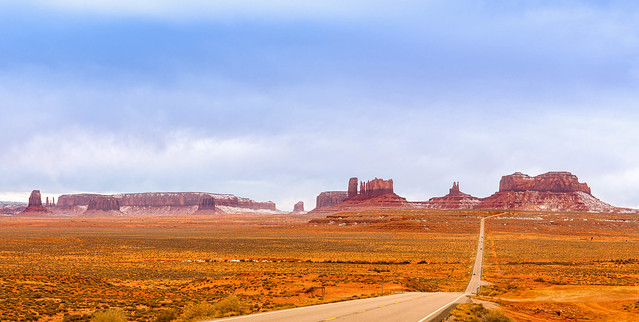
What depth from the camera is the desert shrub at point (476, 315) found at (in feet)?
58.7

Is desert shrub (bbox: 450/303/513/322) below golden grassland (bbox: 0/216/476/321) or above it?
above

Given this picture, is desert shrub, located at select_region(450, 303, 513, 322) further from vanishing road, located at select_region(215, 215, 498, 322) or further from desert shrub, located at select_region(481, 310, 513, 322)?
vanishing road, located at select_region(215, 215, 498, 322)

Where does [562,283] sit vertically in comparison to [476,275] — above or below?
above

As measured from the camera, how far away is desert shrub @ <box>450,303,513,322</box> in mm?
17906

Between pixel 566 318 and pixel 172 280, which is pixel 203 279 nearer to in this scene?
pixel 172 280

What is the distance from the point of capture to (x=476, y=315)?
18625 millimetres

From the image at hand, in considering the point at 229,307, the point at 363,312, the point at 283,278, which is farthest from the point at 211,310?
the point at 283,278

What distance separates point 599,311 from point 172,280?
28.0m

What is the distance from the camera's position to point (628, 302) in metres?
26.5

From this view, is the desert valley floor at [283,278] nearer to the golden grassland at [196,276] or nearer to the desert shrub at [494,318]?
the golden grassland at [196,276]

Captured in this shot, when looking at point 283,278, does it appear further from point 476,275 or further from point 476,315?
point 476,315

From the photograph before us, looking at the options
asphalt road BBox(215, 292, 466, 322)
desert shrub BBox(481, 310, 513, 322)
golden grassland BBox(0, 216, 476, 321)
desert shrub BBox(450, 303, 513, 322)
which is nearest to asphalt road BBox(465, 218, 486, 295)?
golden grassland BBox(0, 216, 476, 321)

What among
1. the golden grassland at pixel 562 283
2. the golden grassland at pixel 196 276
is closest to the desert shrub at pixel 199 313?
the golden grassland at pixel 196 276

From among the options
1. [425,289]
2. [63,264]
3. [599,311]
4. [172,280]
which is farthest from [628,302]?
[63,264]
